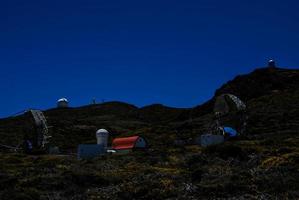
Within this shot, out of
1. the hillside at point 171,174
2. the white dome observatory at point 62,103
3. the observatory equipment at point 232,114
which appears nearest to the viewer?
the hillside at point 171,174

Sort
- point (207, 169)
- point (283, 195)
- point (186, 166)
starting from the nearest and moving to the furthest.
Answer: point (283, 195) → point (207, 169) → point (186, 166)

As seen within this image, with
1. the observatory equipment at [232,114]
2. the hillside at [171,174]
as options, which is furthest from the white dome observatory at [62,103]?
the observatory equipment at [232,114]

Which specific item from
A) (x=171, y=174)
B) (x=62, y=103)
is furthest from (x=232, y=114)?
(x=62, y=103)

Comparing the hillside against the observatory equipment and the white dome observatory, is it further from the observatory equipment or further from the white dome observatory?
the white dome observatory

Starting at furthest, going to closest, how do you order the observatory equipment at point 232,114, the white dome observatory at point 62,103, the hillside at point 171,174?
the white dome observatory at point 62,103 → the observatory equipment at point 232,114 → the hillside at point 171,174

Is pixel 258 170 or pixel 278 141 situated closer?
pixel 258 170

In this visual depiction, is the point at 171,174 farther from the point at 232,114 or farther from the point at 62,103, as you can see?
the point at 62,103

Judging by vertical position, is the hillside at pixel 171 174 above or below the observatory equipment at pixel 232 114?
below

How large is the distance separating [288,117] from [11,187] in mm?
66861

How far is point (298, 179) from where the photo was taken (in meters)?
26.6

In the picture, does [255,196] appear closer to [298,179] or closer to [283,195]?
[283,195]

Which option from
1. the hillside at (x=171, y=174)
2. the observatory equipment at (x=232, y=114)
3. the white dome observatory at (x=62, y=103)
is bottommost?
the hillside at (x=171, y=174)

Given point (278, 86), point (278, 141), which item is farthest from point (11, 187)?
point (278, 86)

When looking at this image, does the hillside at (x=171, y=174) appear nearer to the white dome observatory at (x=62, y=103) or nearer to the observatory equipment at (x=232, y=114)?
the observatory equipment at (x=232, y=114)
